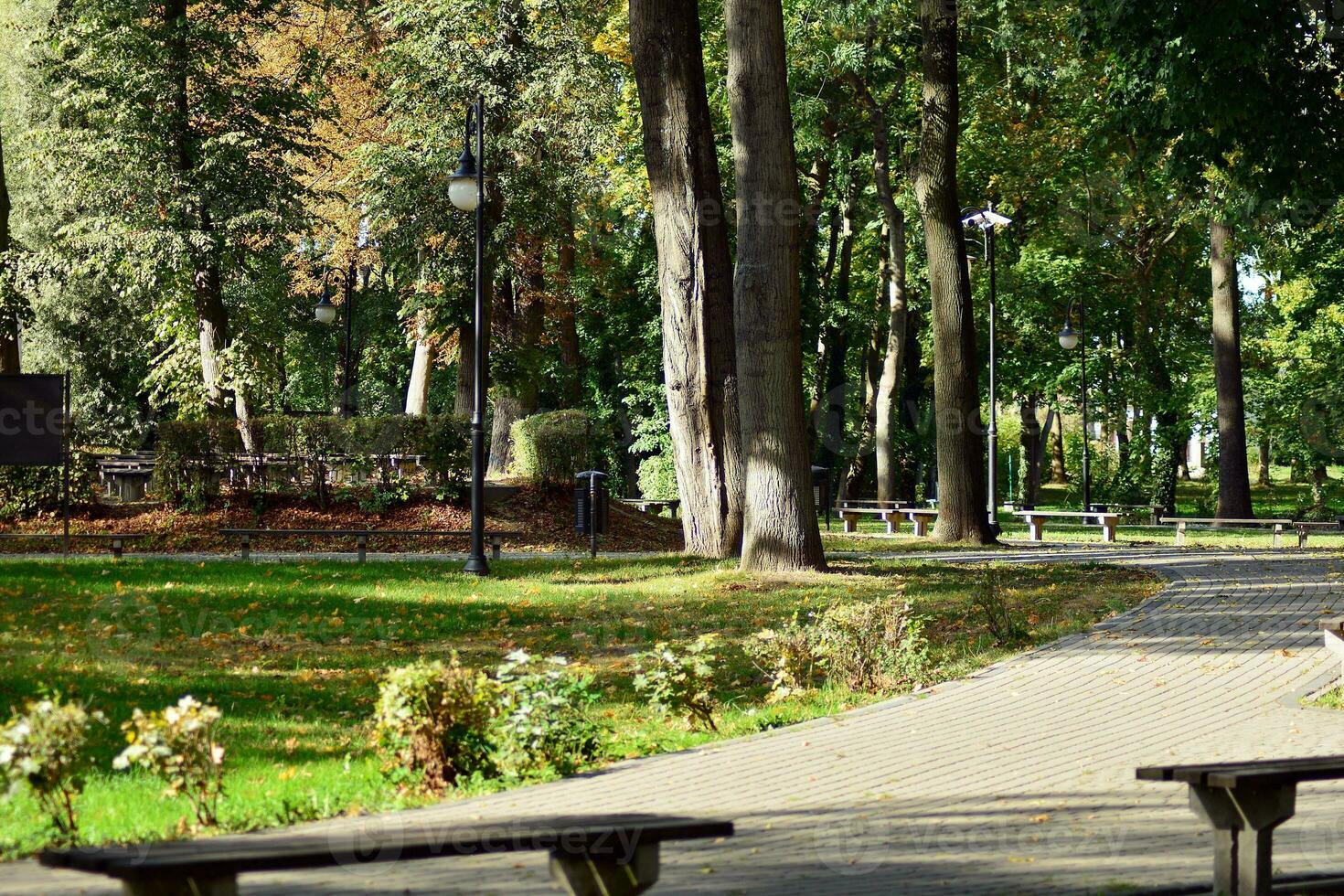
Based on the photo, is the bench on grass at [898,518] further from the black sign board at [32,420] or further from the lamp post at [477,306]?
the black sign board at [32,420]

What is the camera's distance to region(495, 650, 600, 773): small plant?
26.0ft

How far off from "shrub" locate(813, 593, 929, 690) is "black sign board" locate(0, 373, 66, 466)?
11059 millimetres

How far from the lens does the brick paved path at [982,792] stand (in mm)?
5543

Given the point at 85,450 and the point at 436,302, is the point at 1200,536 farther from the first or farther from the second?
the point at 85,450

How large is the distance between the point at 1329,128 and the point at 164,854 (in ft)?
56.6

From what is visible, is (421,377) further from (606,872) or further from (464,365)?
(606,872)

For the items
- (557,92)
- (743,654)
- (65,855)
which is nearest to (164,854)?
(65,855)

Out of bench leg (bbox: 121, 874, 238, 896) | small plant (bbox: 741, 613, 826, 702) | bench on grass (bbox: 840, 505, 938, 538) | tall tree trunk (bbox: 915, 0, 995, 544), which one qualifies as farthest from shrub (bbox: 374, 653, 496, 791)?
bench on grass (bbox: 840, 505, 938, 538)

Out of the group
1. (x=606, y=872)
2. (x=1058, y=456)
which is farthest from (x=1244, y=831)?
(x=1058, y=456)

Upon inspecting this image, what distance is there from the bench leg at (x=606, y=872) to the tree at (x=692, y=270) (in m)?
14.8

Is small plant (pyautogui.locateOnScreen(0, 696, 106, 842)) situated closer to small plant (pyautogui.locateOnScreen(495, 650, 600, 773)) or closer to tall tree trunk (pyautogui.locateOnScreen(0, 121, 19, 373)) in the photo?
small plant (pyautogui.locateOnScreen(495, 650, 600, 773))

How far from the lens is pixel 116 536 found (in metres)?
18.9

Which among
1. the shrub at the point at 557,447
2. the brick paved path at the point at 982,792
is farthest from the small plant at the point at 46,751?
the shrub at the point at 557,447

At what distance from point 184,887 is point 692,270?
51.4 ft
